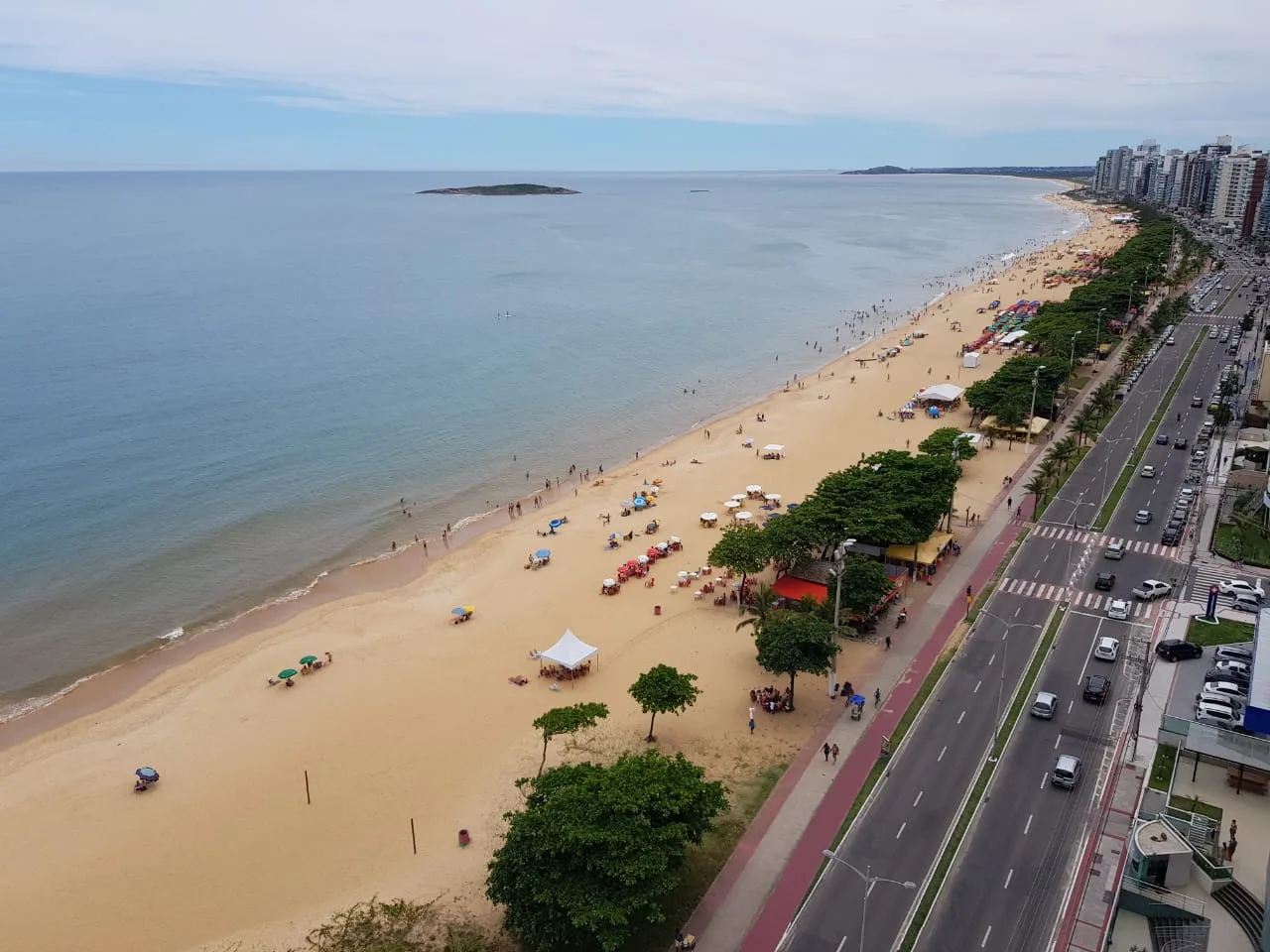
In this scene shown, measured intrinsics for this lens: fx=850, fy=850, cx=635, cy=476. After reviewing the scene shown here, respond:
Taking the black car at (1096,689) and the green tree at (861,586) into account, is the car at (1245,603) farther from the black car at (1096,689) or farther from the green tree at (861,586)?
the green tree at (861,586)

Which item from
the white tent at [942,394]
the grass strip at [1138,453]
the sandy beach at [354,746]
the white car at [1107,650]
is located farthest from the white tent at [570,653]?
the white tent at [942,394]

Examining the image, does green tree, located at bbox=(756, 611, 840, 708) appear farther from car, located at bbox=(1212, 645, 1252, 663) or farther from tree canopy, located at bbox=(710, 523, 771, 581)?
car, located at bbox=(1212, 645, 1252, 663)

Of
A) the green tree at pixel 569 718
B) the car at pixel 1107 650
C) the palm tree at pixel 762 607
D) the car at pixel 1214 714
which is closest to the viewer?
the green tree at pixel 569 718

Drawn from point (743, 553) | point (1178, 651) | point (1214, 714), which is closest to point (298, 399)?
point (743, 553)

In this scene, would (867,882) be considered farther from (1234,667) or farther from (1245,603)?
(1245,603)

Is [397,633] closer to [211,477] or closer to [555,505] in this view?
[555,505]

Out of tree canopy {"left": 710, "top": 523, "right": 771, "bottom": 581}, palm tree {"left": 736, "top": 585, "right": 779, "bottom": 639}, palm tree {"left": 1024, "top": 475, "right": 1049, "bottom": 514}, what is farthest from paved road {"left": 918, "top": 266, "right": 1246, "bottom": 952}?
tree canopy {"left": 710, "top": 523, "right": 771, "bottom": 581}

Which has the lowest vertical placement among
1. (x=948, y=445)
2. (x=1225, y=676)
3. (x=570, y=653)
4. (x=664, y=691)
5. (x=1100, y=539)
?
(x=570, y=653)

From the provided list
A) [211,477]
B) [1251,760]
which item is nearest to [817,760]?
[1251,760]
